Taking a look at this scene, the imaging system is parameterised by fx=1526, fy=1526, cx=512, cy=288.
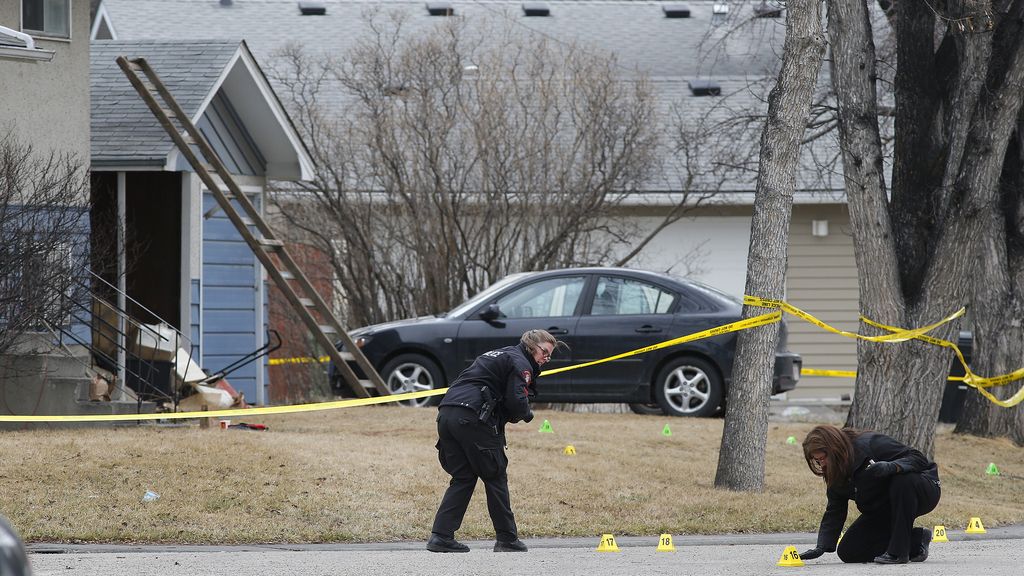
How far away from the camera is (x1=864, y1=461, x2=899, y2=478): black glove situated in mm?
8562

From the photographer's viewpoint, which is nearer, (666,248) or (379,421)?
(379,421)

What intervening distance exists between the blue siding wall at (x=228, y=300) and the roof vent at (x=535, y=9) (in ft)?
41.4

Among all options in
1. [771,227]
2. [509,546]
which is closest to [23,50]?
[509,546]

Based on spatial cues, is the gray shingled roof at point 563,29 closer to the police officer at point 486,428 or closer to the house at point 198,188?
the house at point 198,188

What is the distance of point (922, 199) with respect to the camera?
13.7 meters

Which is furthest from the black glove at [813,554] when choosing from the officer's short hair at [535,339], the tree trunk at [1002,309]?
the tree trunk at [1002,309]

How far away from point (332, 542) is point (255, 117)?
9.80 meters

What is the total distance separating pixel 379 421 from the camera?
15.1m

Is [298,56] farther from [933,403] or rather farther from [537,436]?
[933,403]

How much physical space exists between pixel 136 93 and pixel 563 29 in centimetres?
1329

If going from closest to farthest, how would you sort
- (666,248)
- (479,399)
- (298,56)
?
(479,399)
(298,56)
(666,248)

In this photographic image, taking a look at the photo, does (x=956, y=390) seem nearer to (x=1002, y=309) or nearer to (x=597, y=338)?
(x=1002, y=309)

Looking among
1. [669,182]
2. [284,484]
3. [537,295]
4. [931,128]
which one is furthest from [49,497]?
[669,182]

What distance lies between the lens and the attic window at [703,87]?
26.8 metres
